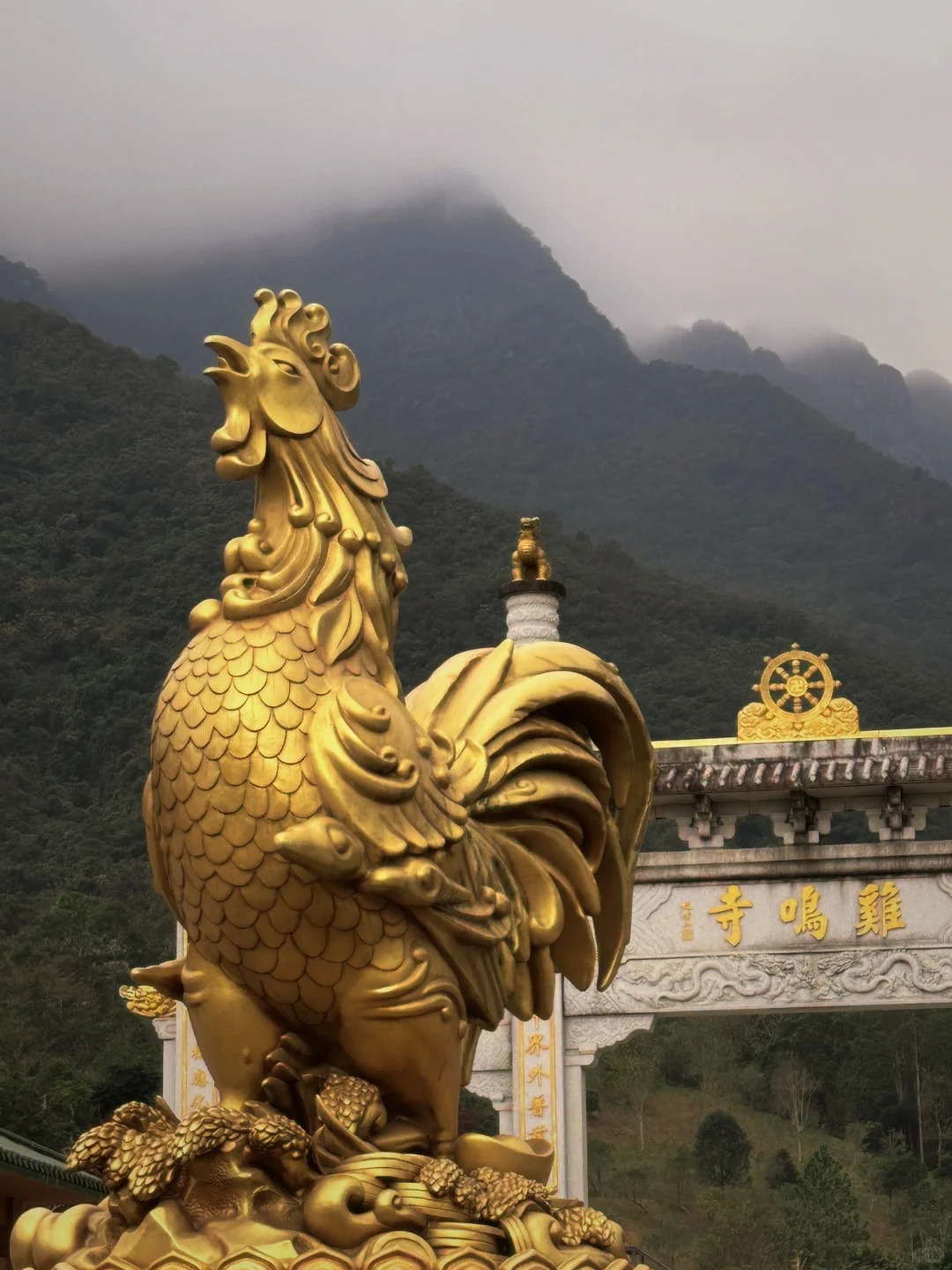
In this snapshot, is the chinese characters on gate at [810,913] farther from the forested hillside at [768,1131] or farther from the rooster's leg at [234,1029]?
the forested hillside at [768,1131]

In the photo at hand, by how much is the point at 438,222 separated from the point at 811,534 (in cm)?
1812

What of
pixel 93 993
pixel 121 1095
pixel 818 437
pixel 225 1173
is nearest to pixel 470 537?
pixel 93 993

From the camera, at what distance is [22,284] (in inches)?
1478

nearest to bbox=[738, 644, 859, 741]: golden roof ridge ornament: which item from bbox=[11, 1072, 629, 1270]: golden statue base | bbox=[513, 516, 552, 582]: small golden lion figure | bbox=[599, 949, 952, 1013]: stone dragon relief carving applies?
bbox=[599, 949, 952, 1013]: stone dragon relief carving

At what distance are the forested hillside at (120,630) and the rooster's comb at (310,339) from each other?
45.9 ft

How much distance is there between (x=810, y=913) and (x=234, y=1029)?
5.99 m

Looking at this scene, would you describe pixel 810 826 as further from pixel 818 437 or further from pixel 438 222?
pixel 438 222

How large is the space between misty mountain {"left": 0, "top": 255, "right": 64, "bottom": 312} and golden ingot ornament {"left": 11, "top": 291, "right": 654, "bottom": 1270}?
34397mm

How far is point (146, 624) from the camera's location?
72.5ft

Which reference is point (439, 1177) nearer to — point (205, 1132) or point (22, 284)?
point (205, 1132)

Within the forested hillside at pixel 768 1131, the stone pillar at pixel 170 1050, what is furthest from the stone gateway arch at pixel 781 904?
the forested hillside at pixel 768 1131

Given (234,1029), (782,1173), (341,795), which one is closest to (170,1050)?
(234,1029)

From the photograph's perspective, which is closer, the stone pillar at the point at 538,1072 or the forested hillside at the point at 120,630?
the stone pillar at the point at 538,1072

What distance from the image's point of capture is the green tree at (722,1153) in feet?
66.0
